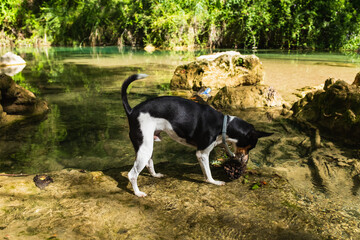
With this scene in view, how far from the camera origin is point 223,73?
30.5ft

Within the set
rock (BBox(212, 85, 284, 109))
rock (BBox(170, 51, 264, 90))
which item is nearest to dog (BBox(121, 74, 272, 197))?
rock (BBox(212, 85, 284, 109))

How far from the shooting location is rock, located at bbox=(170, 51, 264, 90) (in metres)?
9.07

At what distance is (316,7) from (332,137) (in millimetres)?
19951

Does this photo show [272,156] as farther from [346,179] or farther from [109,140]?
[109,140]

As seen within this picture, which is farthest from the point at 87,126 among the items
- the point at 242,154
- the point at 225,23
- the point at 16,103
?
the point at 225,23

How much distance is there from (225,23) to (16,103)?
20.8 metres

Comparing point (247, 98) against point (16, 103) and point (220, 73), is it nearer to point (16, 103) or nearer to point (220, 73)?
point (220, 73)

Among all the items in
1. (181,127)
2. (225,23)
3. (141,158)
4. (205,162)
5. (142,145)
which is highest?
(225,23)

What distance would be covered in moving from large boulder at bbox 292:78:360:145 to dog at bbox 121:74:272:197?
266 cm

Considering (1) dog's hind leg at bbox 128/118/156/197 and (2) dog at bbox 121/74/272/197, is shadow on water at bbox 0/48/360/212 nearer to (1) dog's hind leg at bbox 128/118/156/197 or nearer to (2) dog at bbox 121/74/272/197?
(1) dog's hind leg at bbox 128/118/156/197

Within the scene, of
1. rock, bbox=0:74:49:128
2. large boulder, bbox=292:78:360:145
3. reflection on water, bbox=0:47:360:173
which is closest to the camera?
reflection on water, bbox=0:47:360:173

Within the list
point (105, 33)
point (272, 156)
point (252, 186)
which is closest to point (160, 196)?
point (252, 186)

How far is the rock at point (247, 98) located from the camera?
711cm

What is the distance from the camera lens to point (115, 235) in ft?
7.49
